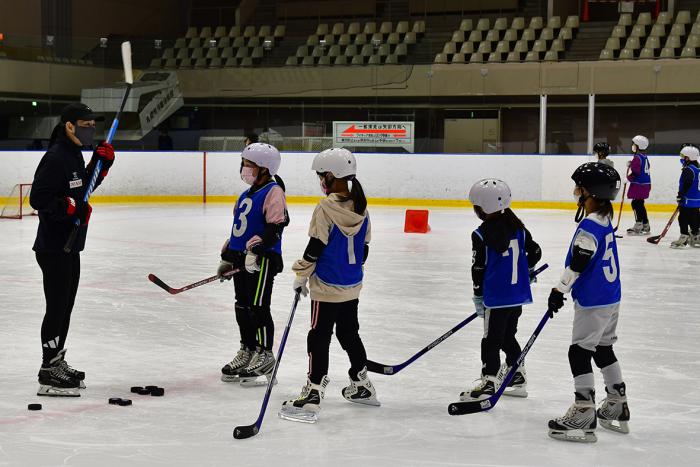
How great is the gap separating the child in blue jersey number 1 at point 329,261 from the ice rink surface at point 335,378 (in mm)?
130

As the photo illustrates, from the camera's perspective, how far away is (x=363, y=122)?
16.4 m

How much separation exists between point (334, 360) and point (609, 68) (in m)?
13.0

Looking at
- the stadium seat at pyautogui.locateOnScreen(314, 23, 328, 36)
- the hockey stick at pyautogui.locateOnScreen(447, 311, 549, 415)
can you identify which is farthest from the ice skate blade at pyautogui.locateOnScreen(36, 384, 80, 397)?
the stadium seat at pyautogui.locateOnScreen(314, 23, 328, 36)

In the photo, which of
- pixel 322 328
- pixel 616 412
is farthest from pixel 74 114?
pixel 616 412

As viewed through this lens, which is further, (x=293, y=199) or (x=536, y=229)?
(x=293, y=199)

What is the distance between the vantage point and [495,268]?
399 cm

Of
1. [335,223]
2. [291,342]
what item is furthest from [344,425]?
[291,342]

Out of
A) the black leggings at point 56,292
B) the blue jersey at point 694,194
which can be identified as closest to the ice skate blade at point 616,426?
the black leggings at point 56,292

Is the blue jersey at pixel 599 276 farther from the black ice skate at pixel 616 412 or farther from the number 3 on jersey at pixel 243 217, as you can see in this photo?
the number 3 on jersey at pixel 243 217

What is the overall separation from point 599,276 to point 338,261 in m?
1.04

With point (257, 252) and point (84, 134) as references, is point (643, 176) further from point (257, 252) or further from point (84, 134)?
point (84, 134)

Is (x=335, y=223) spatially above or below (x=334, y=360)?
above

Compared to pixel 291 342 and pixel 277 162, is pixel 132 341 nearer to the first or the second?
pixel 291 342

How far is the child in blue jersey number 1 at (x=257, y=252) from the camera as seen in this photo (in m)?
4.33
